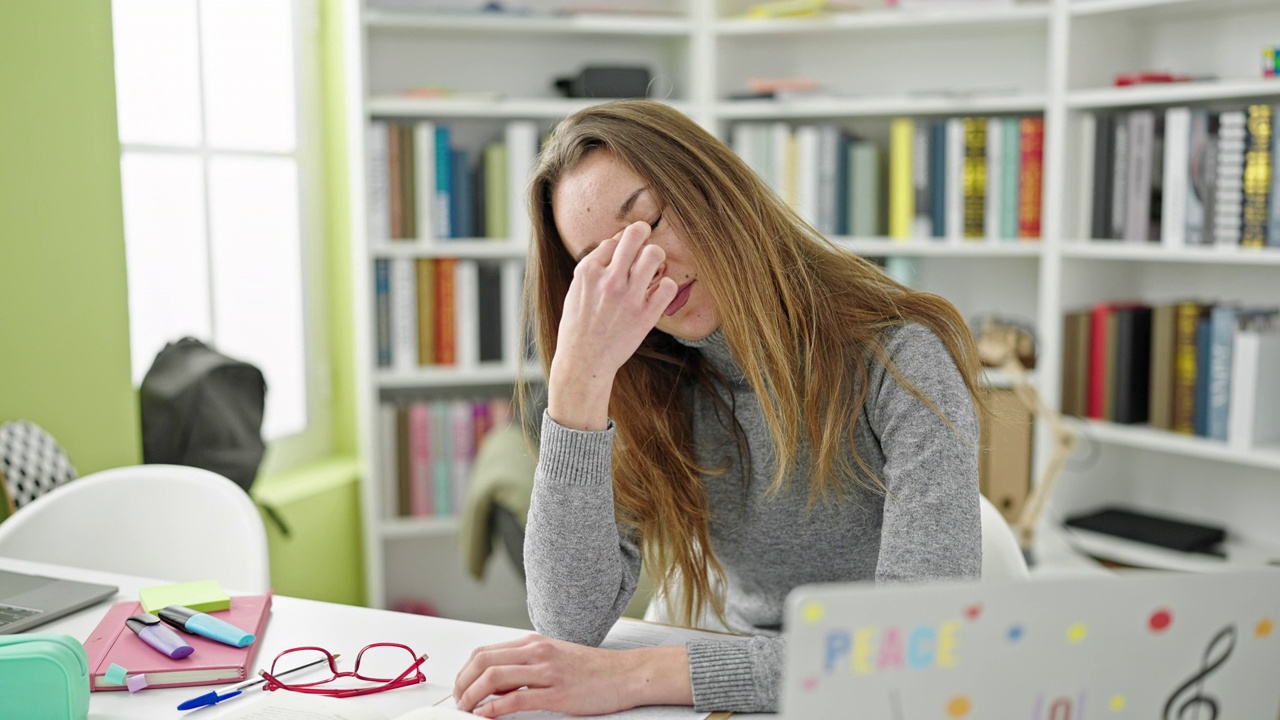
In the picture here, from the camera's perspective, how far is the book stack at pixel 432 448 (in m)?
2.80

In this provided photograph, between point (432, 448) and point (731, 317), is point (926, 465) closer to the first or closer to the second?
point (731, 317)

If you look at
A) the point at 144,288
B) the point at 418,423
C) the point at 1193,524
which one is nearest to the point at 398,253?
the point at 418,423

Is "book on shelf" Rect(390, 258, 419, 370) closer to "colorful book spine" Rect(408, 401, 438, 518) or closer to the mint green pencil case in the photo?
"colorful book spine" Rect(408, 401, 438, 518)

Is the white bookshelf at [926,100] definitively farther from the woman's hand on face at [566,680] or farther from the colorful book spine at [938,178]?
the woman's hand on face at [566,680]

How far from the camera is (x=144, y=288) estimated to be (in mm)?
2311

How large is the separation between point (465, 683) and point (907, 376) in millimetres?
565

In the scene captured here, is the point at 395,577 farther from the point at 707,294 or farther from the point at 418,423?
the point at 707,294

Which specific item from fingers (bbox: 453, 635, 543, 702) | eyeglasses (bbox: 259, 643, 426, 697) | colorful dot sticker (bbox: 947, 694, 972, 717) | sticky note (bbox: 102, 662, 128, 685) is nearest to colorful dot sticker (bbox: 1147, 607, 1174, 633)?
colorful dot sticker (bbox: 947, 694, 972, 717)

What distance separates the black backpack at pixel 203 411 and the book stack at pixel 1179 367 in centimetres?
188

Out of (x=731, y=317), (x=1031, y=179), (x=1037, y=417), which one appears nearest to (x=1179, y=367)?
(x=1037, y=417)

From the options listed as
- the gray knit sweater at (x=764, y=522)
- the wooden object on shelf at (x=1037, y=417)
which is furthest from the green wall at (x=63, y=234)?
the wooden object on shelf at (x=1037, y=417)

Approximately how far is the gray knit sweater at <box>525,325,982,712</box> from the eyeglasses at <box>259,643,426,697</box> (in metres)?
0.17

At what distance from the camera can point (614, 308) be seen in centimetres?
112

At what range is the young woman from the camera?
102 cm
